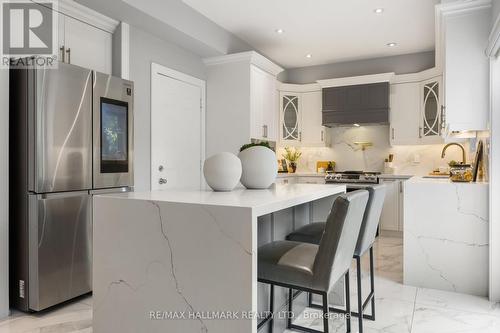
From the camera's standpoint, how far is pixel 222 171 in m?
1.92

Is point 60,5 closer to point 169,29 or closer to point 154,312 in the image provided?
point 169,29

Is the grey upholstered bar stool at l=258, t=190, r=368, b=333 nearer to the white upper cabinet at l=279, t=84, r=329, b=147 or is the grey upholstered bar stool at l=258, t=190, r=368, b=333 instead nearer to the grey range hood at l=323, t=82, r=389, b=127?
the grey range hood at l=323, t=82, r=389, b=127

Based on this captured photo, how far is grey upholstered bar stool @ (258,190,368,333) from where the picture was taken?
1489mm

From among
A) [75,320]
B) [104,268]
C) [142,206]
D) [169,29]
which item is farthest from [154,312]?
[169,29]

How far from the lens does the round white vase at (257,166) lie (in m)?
2.11

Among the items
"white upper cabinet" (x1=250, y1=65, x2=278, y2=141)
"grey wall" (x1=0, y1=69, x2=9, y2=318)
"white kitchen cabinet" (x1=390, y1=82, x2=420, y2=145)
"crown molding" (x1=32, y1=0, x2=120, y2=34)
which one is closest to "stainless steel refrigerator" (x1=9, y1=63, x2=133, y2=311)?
"grey wall" (x1=0, y1=69, x2=9, y2=318)

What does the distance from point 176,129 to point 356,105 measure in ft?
9.12

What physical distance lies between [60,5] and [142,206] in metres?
2.21

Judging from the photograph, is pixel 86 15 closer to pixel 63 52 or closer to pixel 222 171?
pixel 63 52

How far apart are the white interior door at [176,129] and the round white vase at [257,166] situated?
1.88 metres

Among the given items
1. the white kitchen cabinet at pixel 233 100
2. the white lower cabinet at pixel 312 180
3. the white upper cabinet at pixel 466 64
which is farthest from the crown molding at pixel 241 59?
the white upper cabinet at pixel 466 64

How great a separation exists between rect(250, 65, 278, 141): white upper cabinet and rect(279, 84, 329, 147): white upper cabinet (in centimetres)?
53

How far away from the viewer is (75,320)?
2400 mm

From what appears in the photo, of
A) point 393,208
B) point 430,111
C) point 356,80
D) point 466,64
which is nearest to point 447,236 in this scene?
point 466,64
